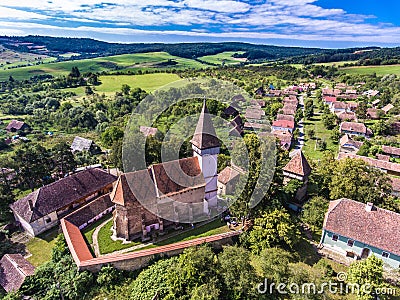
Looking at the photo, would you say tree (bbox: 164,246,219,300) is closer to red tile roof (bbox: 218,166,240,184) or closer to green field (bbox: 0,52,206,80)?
red tile roof (bbox: 218,166,240,184)

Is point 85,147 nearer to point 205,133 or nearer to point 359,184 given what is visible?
point 205,133

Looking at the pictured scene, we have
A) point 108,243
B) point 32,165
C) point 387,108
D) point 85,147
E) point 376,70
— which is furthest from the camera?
point 376,70

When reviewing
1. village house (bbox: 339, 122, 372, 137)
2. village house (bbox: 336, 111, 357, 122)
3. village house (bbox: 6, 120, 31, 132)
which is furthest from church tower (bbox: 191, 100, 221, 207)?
village house (bbox: 6, 120, 31, 132)

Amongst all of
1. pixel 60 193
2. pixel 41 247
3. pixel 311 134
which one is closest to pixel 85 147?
pixel 60 193

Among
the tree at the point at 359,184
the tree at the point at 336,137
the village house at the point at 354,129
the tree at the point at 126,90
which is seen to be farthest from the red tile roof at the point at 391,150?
the tree at the point at 126,90

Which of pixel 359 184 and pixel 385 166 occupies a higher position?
pixel 359 184

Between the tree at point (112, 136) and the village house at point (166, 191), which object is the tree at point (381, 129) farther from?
the tree at point (112, 136)
